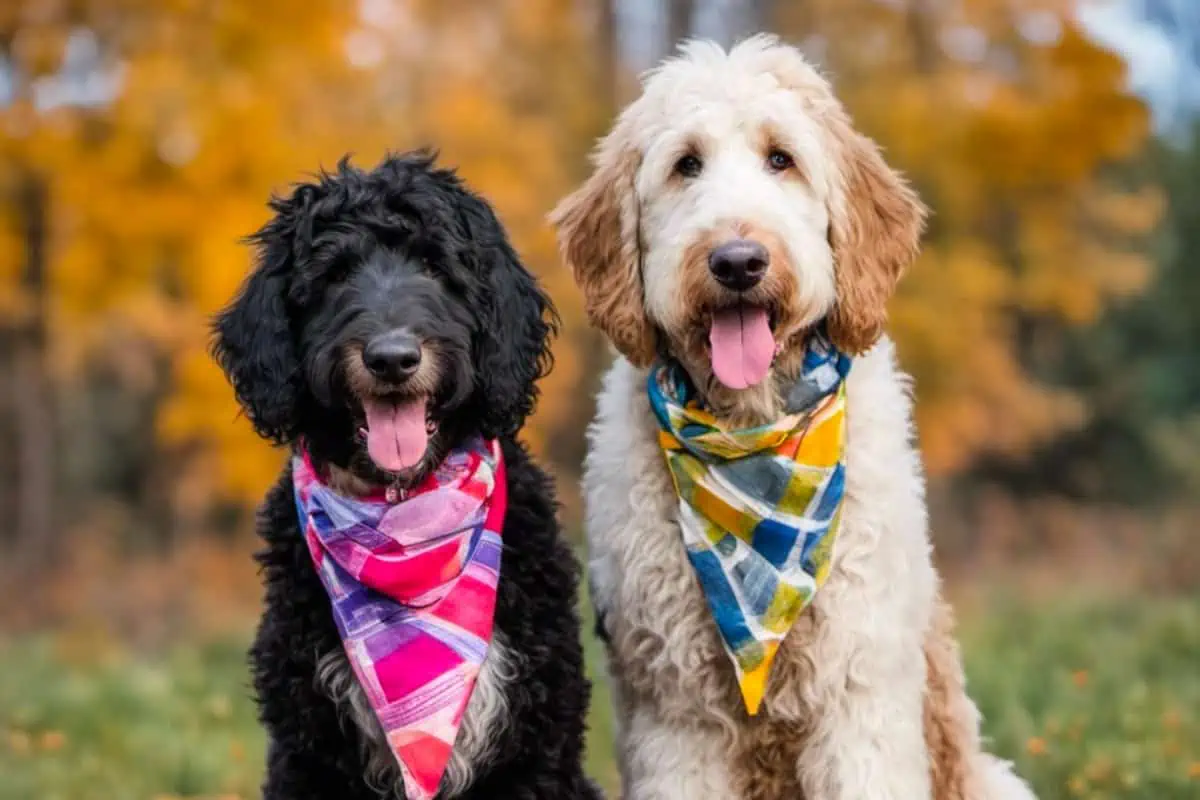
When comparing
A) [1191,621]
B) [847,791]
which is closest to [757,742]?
[847,791]

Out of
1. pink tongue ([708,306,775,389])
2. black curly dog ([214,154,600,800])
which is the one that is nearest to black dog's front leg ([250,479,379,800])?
black curly dog ([214,154,600,800])

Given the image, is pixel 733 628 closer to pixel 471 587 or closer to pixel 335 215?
pixel 471 587

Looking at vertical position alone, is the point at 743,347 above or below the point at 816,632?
above

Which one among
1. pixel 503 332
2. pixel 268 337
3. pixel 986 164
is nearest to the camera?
pixel 268 337

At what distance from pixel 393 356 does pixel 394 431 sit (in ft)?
0.75

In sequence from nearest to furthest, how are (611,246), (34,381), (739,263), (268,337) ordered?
(739,263) < (268,337) < (611,246) < (34,381)

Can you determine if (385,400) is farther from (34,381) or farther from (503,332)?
(34,381)

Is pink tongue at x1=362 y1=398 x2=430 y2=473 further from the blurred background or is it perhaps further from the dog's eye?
the blurred background

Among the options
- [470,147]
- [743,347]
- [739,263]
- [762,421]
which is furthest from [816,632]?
[470,147]

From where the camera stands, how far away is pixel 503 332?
3.79 metres

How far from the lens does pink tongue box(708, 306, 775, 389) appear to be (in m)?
3.56

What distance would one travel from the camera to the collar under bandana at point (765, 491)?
12.2ft

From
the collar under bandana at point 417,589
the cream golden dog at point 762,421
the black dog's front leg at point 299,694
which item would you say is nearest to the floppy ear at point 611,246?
the cream golden dog at point 762,421

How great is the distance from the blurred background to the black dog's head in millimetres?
2008
